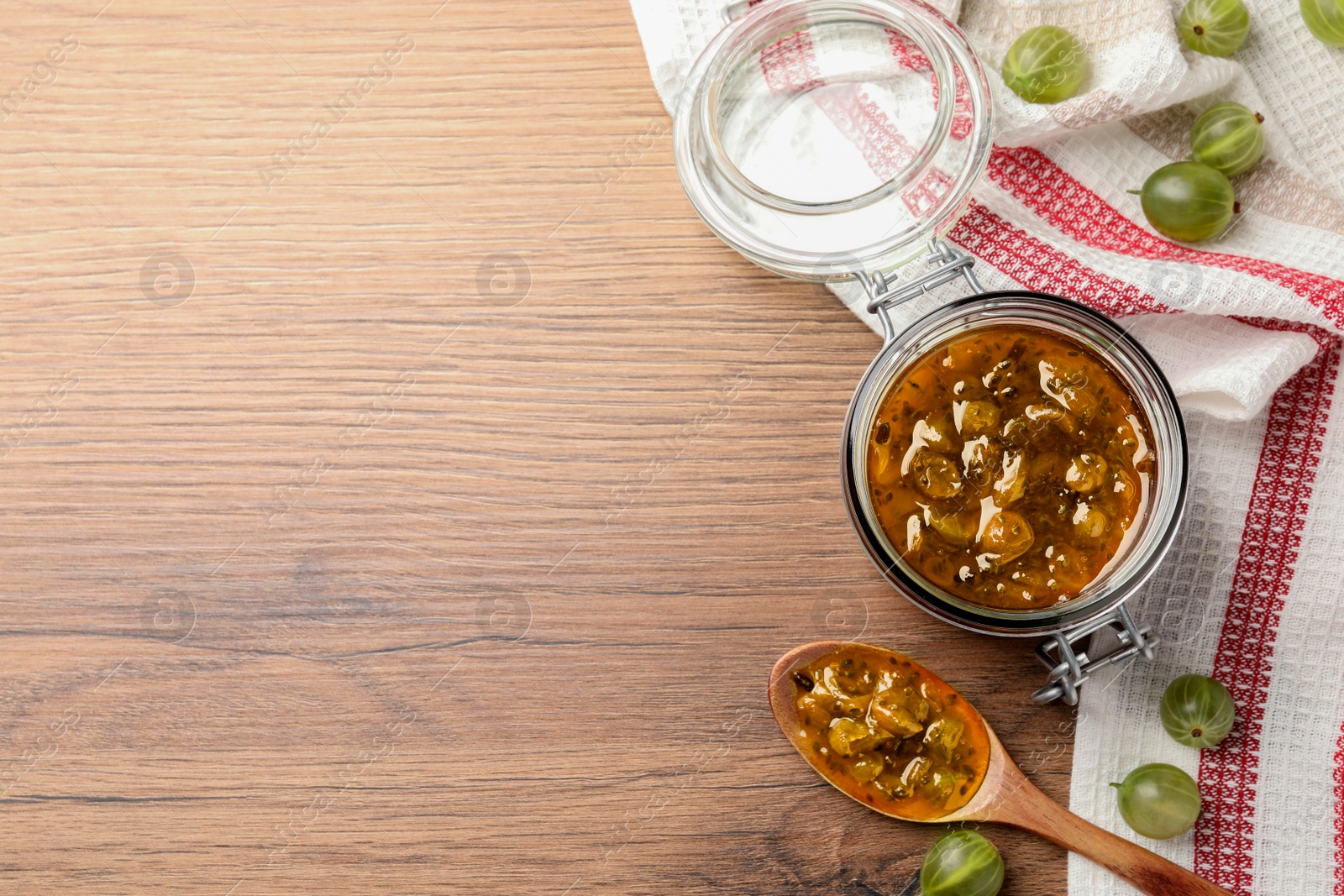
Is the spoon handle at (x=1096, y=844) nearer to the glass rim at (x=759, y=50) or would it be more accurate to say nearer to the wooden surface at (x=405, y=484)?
the wooden surface at (x=405, y=484)

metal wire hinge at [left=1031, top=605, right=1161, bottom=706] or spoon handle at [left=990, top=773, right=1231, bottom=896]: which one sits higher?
metal wire hinge at [left=1031, top=605, right=1161, bottom=706]

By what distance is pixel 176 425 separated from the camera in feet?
2.57

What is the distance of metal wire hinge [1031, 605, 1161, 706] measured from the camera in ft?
2.20

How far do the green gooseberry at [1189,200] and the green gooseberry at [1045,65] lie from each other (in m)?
0.10

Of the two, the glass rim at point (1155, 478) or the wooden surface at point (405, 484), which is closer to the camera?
the glass rim at point (1155, 478)

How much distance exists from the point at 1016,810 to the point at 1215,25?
61 centimetres

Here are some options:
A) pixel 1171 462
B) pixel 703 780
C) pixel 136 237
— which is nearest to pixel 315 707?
pixel 703 780

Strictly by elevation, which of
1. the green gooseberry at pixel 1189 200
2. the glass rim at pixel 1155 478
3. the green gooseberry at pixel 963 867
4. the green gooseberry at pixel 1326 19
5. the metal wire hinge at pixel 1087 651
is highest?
the green gooseberry at pixel 1326 19

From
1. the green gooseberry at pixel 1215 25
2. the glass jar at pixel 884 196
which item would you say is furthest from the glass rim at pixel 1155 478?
the green gooseberry at pixel 1215 25

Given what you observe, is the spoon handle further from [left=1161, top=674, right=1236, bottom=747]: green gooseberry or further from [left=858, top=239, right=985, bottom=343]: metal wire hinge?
[left=858, top=239, right=985, bottom=343]: metal wire hinge

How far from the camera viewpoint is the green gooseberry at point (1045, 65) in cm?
70

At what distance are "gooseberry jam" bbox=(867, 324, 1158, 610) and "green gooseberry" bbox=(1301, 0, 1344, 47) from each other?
298 mm

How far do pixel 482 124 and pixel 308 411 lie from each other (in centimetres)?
28

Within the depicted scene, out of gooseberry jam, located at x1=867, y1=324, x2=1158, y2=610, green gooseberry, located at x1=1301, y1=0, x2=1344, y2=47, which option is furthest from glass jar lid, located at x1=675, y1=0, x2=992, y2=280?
green gooseberry, located at x1=1301, y1=0, x2=1344, y2=47
